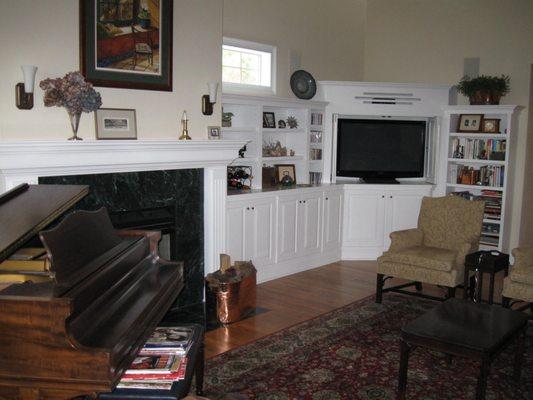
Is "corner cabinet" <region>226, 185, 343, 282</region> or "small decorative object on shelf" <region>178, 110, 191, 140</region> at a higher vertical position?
"small decorative object on shelf" <region>178, 110, 191, 140</region>

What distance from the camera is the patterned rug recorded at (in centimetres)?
320

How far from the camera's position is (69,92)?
11.4 ft

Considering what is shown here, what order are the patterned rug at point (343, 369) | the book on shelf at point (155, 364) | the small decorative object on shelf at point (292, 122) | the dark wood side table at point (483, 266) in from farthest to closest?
the small decorative object on shelf at point (292, 122), the dark wood side table at point (483, 266), the patterned rug at point (343, 369), the book on shelf at point (155, 364)

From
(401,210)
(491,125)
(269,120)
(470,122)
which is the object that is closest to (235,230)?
(269,120)

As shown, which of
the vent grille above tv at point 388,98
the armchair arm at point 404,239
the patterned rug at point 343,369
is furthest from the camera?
the vent grille above tv at point 388,98

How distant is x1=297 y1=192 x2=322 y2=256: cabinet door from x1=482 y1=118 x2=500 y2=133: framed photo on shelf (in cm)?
208

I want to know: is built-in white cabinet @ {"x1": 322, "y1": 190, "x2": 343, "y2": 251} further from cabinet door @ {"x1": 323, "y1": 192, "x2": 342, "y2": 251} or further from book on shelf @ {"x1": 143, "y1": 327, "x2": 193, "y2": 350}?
book on shelf @ {"x1": 143, "y1": 327, "x2": 193, "y2": 350}

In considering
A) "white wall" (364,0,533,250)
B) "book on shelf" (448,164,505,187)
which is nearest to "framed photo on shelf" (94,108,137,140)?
"book on shelf" (448,164,505,187)

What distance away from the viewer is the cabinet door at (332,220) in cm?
618

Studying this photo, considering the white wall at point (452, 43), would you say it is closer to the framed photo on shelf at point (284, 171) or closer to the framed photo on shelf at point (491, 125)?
the framed photo on shelf at point (491, 125)

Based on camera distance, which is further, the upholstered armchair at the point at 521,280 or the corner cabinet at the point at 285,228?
the corner cabinet at the point at 285,228

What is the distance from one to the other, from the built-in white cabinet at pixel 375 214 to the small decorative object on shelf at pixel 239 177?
1.33 m

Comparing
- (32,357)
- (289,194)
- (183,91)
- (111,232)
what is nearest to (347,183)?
(289,194)

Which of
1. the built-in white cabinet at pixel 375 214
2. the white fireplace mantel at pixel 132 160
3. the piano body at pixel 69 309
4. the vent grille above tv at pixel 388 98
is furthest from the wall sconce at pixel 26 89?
the vent grille above tv at pixel 388 98
